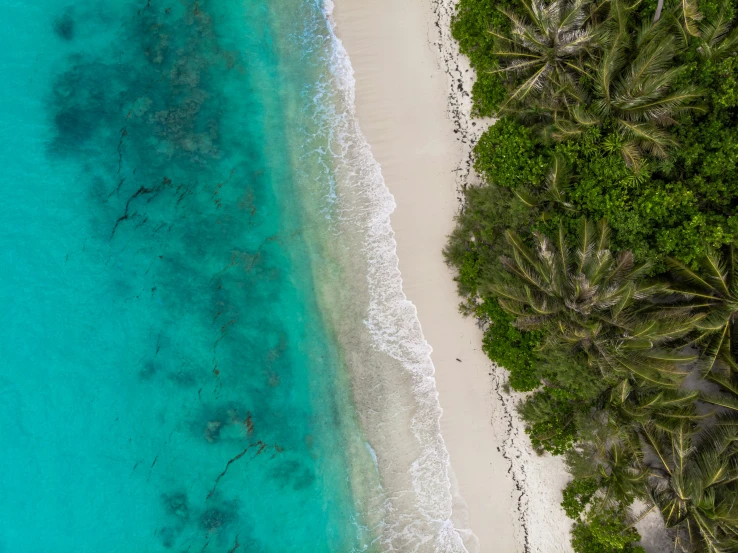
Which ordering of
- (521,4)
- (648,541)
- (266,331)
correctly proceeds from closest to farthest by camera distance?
(521,4) → (648,541) → (266,331)

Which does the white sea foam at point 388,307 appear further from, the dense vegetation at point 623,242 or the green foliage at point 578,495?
the green foliage at point 578,495

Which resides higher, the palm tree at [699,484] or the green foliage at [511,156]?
the green foliage at [511,156]

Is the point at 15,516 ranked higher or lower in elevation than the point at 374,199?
lower

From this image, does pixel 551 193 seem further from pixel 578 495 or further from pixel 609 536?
pixel 609 536

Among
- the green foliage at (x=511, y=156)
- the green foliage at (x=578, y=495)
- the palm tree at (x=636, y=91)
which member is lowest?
the green foliage at (x=578, y=495)

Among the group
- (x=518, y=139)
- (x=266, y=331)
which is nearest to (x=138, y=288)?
(x=266, y=331)

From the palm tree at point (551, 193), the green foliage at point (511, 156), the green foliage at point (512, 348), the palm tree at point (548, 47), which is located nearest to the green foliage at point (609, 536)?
the green foliage at point (512, 348)

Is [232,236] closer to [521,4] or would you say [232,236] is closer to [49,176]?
[49,176]
